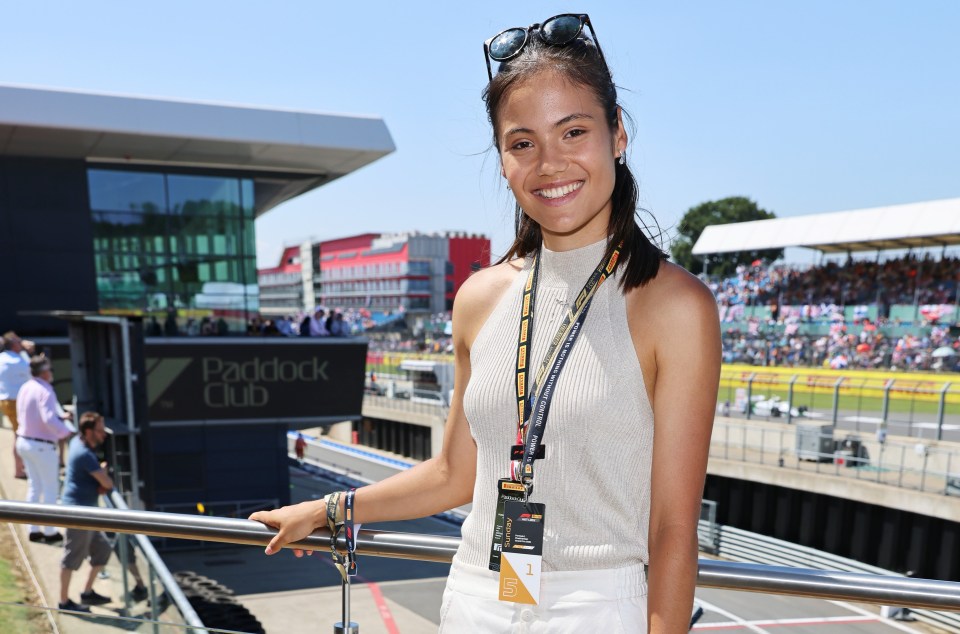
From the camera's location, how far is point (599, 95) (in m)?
1.36

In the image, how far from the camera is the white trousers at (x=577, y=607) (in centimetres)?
Answer: 125

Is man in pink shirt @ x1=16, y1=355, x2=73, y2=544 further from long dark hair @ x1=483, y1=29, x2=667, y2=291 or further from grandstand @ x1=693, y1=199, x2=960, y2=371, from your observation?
grandstand @ x1=693, y1=199, x2=960, y2=371

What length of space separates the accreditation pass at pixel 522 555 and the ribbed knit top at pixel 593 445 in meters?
0.03

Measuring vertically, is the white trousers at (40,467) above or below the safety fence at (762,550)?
above

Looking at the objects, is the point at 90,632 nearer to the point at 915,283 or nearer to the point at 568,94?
the point at 568,94

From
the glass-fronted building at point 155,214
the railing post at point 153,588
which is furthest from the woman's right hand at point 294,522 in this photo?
the glass-fronted building at point 155,214

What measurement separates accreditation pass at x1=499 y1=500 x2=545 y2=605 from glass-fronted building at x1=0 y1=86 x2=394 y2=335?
19.0 metres

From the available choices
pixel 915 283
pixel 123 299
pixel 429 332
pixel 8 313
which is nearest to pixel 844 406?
pixel 915 283

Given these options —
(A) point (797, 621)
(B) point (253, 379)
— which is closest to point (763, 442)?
(A) point (797, 621)

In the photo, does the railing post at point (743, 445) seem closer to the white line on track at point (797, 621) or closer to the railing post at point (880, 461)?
the railing post at point (880, 461)

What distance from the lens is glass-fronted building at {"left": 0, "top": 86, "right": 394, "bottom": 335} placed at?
19.0 m

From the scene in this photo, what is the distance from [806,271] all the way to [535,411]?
41.0 meters

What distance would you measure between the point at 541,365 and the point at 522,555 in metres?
0.34

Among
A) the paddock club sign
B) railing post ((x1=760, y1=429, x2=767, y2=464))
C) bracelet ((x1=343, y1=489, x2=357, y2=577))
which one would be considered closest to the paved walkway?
bracelet ((x1=343, y1=489, x2=357, y2=577))
